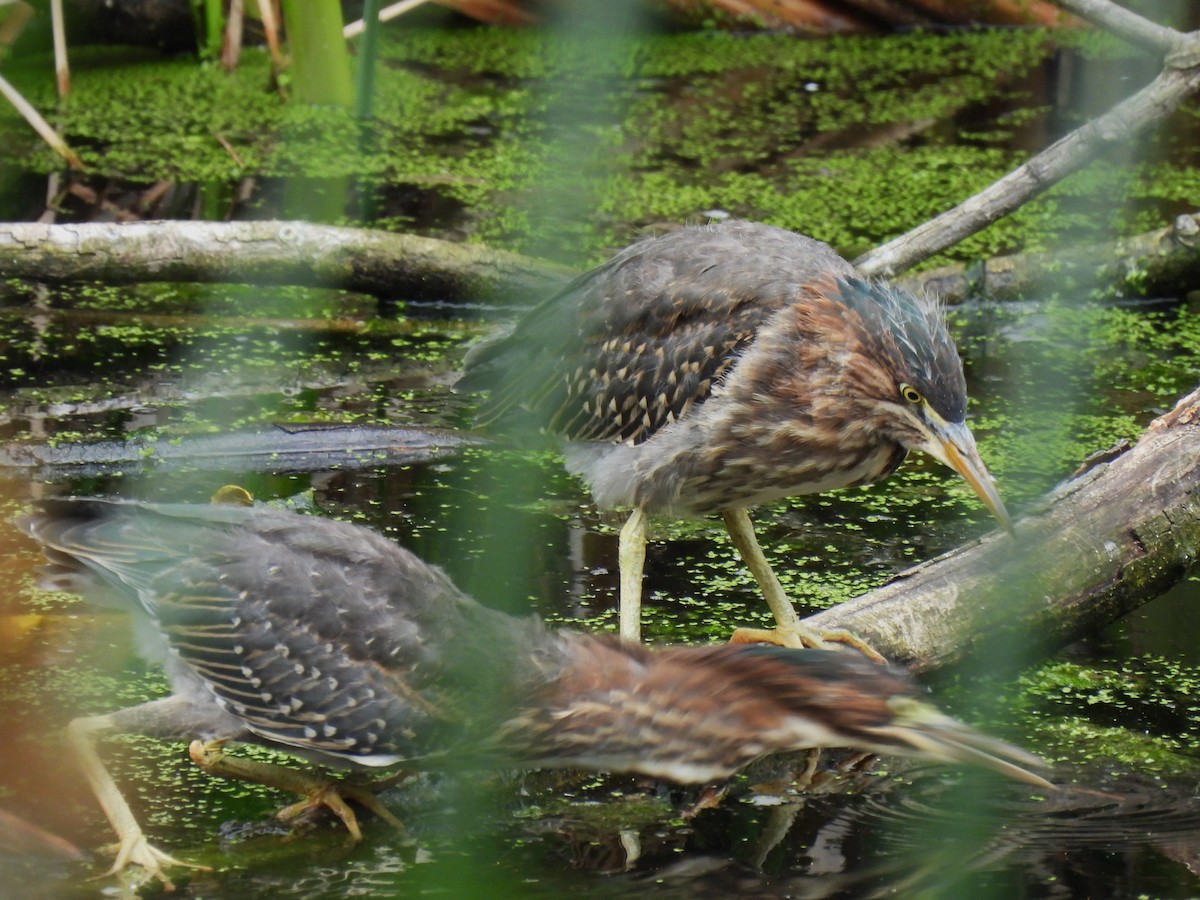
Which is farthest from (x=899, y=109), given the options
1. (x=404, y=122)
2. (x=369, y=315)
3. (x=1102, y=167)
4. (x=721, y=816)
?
(x=721, y=816)

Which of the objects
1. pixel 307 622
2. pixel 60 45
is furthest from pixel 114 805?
pixel 60 45

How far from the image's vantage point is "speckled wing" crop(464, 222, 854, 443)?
13.0 feet

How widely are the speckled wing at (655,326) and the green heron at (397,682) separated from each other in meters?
0.91

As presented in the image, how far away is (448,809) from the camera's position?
339cm

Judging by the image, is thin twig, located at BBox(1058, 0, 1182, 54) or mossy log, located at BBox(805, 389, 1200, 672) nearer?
mossy log, located at BBox(805, 389, 1200, 672)

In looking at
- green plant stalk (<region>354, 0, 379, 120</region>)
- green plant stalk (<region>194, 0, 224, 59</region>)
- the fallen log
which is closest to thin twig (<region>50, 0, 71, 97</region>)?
green plant stalk (<region>194, 0, 224, 59</region>)

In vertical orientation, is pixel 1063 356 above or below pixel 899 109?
below

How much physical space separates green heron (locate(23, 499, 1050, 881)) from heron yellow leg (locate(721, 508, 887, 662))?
0.49 metres

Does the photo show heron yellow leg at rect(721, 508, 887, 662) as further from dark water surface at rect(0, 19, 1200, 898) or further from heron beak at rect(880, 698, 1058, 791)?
heron beak at rect(880, 698, 1058, 791)

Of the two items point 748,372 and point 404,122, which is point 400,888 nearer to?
point 748,372

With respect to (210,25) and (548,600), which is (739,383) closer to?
(548,600)

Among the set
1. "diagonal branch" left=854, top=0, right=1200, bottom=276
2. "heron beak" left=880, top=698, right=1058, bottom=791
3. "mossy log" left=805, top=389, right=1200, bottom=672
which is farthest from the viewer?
"diagonal branch" left=854, top=0, right=1200, bottom=276

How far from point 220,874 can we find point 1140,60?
8986mm

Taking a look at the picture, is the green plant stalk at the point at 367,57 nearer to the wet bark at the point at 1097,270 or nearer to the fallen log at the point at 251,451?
the fallen log at the point at 251,451
